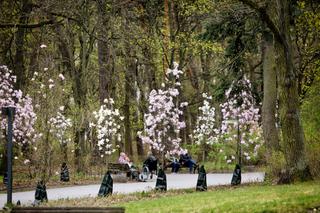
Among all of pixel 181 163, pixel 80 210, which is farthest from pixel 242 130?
pixel 80 210

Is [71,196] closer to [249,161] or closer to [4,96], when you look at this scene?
[4,96]

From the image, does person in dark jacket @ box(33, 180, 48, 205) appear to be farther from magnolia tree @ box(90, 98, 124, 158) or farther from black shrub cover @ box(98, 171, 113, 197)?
magnolia tree @ box(90, 98, 124, 158)

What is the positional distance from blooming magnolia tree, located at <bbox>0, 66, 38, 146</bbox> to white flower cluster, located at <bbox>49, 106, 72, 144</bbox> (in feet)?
5.49

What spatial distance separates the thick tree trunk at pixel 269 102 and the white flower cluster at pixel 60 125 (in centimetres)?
814

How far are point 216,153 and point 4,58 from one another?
557 inches

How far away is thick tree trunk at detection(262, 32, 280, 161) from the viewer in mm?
22562

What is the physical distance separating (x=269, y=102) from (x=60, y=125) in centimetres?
901

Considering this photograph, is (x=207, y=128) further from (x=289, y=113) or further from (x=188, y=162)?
(x=289, y=113)

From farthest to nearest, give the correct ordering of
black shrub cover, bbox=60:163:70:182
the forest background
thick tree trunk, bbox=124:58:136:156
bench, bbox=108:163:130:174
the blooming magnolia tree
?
thick tree trunk, bbox=124:58:136:156 → bench, bbox=108:163:130:174 → the blooming magnolia tree → black shrub cover, bbox=60:163:70:182 → the forest background

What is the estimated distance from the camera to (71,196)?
19.6 m

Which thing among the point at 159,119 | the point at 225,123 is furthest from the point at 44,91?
the point at 225,123

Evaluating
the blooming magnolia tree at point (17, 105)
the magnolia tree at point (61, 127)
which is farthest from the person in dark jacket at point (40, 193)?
the blooming magnolia tree at point (17, 105)

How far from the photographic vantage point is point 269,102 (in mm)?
22734

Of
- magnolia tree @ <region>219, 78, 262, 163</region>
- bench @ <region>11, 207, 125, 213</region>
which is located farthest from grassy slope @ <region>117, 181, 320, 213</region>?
magnolia tree @ <region>219, 78, 262, 163</region>
